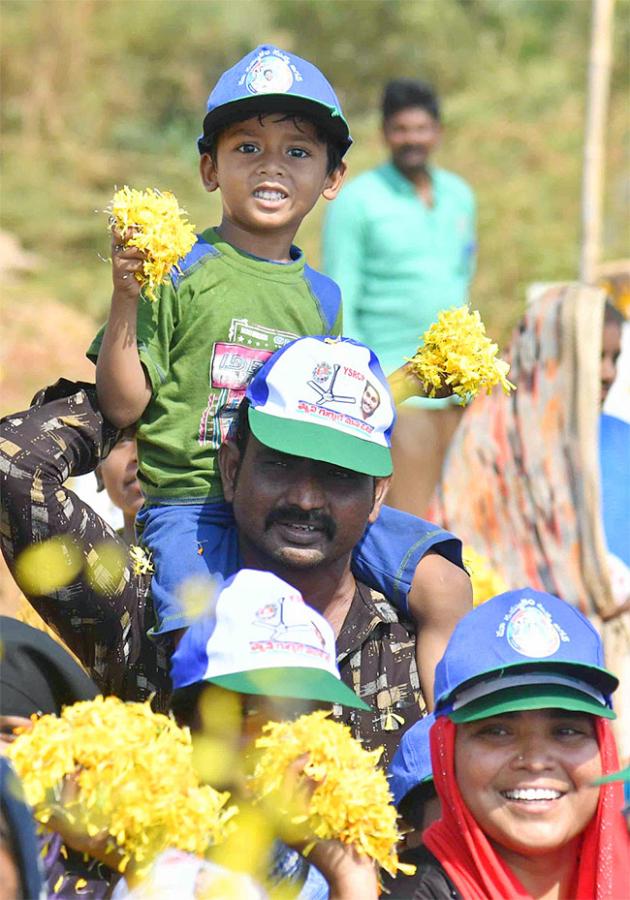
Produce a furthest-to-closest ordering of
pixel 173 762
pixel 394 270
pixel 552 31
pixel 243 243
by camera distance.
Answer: pixel 552 31, pixel 394 270, pixel 243 243, pixel 173 762

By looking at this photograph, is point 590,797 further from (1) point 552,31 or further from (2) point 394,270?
(1) point 552,31

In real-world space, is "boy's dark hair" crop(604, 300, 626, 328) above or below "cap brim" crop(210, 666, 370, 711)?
above

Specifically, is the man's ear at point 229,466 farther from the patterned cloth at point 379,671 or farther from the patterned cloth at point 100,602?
the patterned cloth at point 379,671

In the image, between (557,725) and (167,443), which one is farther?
(167,443)

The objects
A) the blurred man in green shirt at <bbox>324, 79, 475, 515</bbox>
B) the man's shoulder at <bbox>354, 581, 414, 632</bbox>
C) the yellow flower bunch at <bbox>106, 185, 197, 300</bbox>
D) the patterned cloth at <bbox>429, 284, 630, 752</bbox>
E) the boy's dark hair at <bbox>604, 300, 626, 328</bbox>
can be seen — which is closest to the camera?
Answer: the yellow flower bunch at <bbox>106, 185, 197, 300</bbox>

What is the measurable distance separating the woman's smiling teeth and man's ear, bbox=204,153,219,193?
1.71 meters

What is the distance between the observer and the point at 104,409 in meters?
4.02

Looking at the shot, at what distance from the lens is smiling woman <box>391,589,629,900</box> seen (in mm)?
3336

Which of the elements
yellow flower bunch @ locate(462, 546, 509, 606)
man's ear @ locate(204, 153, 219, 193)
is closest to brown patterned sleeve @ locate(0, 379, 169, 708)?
man's ear @ locate(204, 153, 219, 193)

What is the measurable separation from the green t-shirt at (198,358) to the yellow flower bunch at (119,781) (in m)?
1.27

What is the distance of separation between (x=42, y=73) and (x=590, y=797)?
13960 millimetres

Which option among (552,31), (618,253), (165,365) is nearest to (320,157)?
(165,365)

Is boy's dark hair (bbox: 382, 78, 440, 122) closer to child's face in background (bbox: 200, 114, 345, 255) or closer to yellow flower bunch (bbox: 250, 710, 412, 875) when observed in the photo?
child's face in background (bbox: 200, 114, 345, 255)

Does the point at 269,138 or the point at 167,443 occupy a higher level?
the point at 269,138
